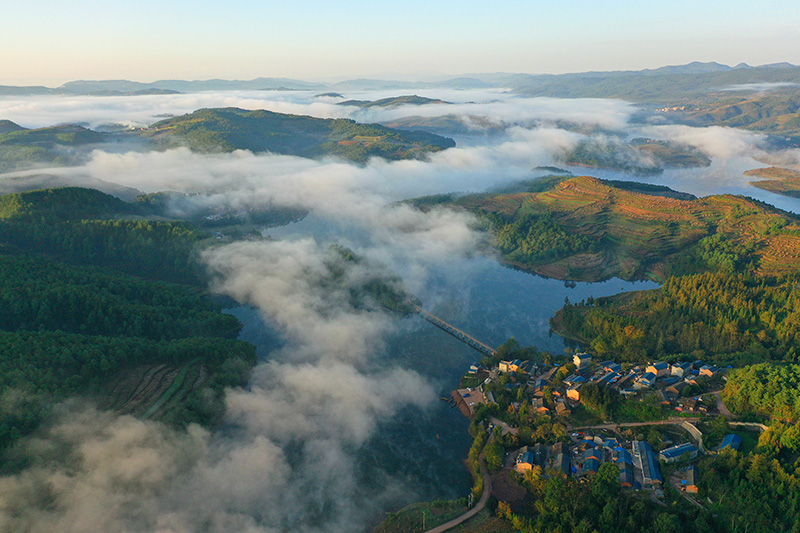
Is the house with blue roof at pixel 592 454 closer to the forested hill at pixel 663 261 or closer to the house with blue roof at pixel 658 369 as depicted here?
the house with blue roof at pixel 658 369

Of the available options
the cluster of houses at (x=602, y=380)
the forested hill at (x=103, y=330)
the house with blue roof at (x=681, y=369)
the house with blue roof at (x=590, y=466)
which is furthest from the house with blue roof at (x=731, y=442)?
the forested hill at (x=103, y=330)

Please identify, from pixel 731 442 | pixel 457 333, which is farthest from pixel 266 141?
pixel 731 442

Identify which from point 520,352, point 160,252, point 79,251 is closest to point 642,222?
point 520,352

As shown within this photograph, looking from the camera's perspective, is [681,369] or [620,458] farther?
[681,369]

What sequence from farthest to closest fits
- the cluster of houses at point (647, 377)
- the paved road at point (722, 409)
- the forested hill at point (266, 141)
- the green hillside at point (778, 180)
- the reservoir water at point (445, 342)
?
1. the forested hill at point (266, 141)
2. the green hillside at point (778, 180)
3. the cluster of houses at point (647, 377)
4. the paved road at point (722, 409)
5. the reservoir water at point (445, 342)

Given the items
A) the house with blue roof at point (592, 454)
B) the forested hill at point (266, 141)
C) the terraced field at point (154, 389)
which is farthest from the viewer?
the forested hill at point (266, 141)

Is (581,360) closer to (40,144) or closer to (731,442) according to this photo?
(731,442)

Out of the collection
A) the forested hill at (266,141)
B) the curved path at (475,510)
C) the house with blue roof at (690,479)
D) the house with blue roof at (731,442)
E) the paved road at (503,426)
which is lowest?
the curved path at (475,510)

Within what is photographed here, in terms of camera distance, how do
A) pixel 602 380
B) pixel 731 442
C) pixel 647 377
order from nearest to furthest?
pixel 731 442, pixel 647 377, pixel 602 380

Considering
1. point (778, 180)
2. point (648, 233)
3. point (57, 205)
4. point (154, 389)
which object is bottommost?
point (154, 389)
